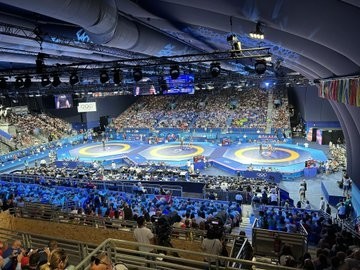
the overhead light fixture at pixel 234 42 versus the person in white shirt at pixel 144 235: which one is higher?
the overhead light fixture at pixel 234 42

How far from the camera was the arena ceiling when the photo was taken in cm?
727

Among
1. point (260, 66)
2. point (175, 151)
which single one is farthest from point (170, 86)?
point (260, 66)

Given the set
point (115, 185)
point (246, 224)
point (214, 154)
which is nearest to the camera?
point (246, 224)

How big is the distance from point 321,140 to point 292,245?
31044 millimetres

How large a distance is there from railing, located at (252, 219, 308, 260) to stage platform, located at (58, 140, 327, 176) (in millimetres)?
17386

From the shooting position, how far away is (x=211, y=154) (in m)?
34.3

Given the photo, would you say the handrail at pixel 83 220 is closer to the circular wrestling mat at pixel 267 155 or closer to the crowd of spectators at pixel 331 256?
the crowd of spectators at pixel 331 256

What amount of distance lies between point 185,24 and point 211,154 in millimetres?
23136

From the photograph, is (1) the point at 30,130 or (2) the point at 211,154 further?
(1) the point at 30,130

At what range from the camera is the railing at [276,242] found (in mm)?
9484

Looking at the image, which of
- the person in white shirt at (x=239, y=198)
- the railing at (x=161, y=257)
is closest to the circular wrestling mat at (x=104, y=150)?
the person in white shirt at (x=239, y=198)

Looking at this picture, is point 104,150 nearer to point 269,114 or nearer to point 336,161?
point 269,114

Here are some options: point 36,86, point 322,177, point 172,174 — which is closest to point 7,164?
point 36,86

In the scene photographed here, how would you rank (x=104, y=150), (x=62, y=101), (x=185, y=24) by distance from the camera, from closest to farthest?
(x=185, y=24) < (x=104, y=150) < (x=62, y=101)
